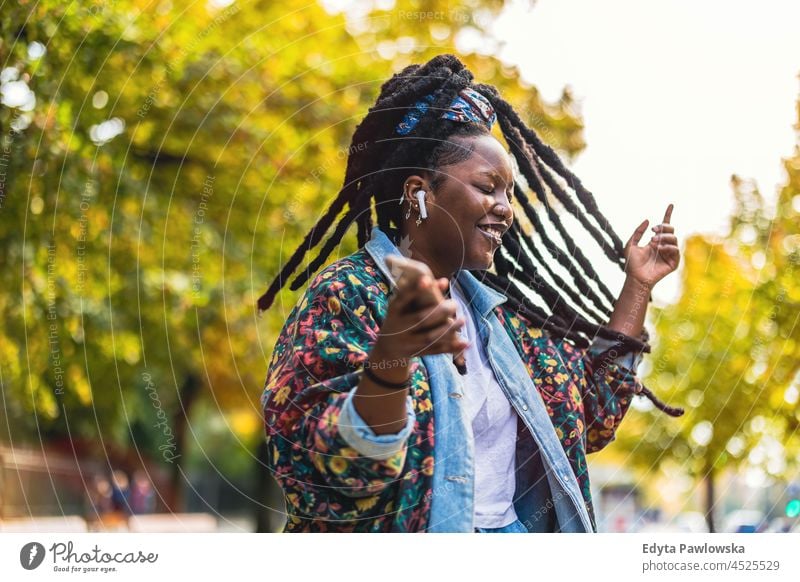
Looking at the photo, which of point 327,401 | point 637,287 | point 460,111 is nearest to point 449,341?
point 327,401

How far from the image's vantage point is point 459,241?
2676 mm

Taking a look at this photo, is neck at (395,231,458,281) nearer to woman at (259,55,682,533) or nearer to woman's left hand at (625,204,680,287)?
woman at (259,55,682,533)

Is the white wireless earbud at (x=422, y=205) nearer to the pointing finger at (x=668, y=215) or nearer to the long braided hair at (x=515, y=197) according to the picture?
the long braided hair at (x=515, y=197)

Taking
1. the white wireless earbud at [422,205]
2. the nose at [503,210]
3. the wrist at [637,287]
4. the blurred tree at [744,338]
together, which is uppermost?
the white wireless earbud at [422,205]

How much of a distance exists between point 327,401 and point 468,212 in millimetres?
697

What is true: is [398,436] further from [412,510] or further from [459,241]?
[459,241]

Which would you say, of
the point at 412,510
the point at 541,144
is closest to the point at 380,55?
the point at 541,144

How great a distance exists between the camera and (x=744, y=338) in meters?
8.38

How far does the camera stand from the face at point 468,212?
8.77ft

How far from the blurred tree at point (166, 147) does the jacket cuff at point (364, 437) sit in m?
3.45

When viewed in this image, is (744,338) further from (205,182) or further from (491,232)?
(491,232)

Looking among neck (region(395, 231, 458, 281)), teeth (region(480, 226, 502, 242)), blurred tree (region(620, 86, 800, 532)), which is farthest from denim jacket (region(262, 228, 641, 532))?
blurred tree (region(620, 86, 800, 532))

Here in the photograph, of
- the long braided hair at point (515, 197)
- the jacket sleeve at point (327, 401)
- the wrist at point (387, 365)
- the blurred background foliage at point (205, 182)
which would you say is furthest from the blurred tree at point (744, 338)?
the wrist at point (387, 365)
